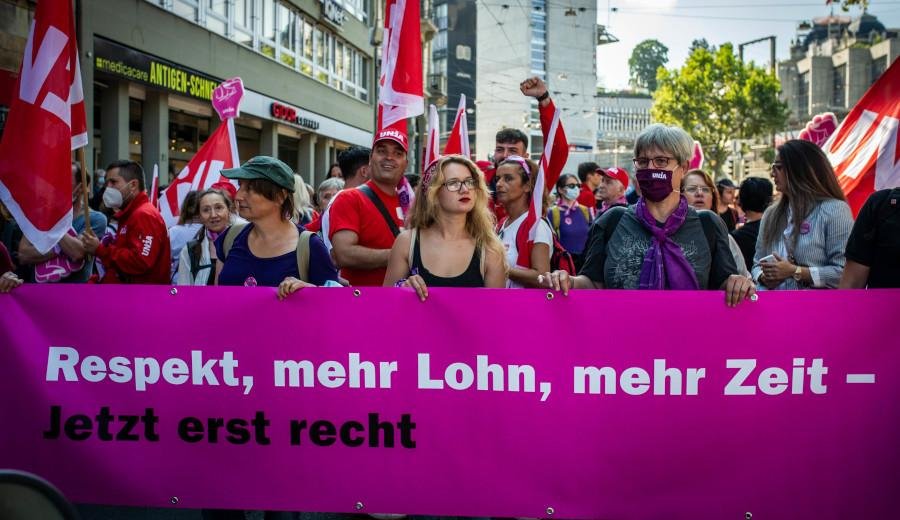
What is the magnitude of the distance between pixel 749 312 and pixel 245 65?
65.8 feet

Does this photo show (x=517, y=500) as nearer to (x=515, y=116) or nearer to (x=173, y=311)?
(x=173, y=311)

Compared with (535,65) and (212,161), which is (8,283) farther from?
(535,65)

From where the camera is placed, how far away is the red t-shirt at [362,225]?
4496 millimetres

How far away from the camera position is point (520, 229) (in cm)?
472

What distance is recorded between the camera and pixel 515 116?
261 ft

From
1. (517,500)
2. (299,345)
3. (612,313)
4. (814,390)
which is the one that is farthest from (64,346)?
(814,390)

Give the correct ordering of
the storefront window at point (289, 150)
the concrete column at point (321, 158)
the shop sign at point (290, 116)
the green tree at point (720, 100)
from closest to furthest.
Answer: the shop sign at point (290, 116) < the storefront window at point (289, 150) < the concrete column at point (321, 158) < the green tree at point (720, 100)

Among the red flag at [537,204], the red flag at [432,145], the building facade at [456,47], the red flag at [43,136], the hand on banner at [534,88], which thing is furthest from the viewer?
the building facade at [456,47]

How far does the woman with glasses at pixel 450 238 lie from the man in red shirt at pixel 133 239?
2.22 m

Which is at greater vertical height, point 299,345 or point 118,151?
point 118,151

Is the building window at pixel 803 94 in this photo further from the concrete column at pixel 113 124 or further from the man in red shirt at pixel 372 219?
the man in red shirt at pixel 372 219

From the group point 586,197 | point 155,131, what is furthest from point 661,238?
point 155,131

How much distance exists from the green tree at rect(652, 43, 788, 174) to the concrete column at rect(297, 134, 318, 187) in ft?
97.0

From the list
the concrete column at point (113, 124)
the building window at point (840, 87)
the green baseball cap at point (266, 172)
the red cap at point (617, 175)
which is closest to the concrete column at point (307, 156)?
the concrete column at point (113, 124)
